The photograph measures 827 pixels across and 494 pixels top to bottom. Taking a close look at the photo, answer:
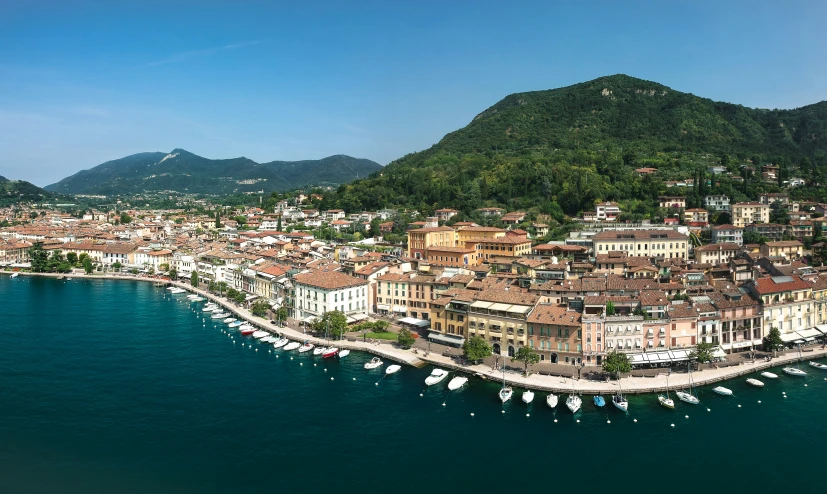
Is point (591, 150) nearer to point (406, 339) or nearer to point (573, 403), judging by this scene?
point (406, 339)

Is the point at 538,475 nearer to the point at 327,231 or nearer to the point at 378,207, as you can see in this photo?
the point at 327,231

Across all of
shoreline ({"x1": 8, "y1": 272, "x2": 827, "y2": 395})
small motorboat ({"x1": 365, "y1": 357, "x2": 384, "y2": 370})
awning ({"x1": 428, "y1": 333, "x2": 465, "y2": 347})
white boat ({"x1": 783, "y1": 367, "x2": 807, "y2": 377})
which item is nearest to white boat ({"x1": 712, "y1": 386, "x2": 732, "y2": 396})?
shoreline ({"x1": 8, "y1": 272, "x2": 827, "y2": 395})

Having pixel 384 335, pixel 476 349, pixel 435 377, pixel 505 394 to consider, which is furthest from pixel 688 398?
pixel 384 335

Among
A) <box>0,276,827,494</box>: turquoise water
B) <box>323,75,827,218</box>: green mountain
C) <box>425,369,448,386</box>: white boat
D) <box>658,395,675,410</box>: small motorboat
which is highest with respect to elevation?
<box>323,75,827,218</box>: green mountain

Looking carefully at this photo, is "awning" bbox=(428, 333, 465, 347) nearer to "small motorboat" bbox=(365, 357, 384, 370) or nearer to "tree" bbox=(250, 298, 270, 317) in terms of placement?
"small motorboat" bbox=(365, 357, 384, 370)

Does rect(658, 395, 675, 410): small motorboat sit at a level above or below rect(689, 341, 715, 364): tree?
below

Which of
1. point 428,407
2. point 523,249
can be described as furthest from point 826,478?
point 523,249

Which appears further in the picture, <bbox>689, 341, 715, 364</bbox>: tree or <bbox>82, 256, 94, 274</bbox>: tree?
<bbox>82, 256, 94, 274</bbox>: tree
